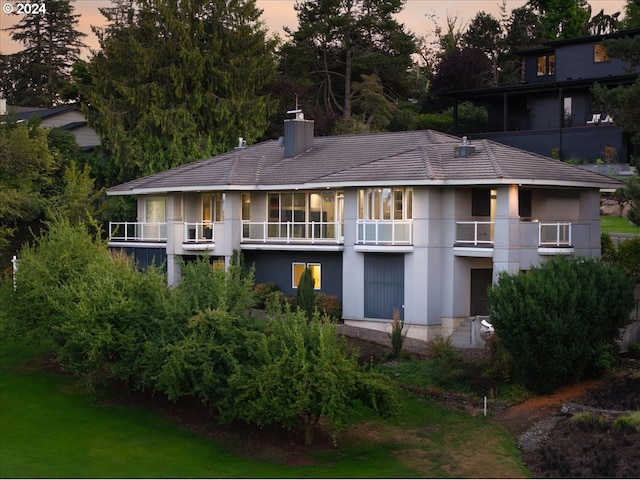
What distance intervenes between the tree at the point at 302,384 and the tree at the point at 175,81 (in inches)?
1136

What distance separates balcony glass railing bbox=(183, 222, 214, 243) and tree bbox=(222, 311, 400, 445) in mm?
15638

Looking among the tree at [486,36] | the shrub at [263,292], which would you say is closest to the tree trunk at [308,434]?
the shrub at [263,292]

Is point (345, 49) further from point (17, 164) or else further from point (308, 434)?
point (308, 434)

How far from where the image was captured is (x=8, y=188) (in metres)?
38.1

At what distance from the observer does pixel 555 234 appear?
32.8 metres

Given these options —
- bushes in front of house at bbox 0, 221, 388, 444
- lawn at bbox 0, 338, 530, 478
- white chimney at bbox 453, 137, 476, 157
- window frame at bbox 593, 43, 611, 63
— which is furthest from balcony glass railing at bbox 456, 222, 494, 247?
window frame at bbox 593, 43, 611, 63

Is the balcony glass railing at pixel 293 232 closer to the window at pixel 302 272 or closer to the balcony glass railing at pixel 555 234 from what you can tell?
the window at pixel 302 272

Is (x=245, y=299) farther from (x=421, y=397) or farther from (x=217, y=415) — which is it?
(x=421, y=397)

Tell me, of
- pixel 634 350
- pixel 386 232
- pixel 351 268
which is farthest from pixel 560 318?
pixel 351 268

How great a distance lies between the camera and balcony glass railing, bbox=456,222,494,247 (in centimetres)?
3291

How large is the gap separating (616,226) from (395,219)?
14783 millimetres

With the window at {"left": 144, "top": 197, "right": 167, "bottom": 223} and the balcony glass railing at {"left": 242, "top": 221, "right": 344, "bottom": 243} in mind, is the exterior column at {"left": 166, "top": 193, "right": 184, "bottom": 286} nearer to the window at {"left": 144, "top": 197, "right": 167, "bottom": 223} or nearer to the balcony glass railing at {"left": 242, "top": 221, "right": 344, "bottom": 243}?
the window at {"left": 144, "top": 197, "right": 167, "bottom": 223}

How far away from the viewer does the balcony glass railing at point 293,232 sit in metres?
36.1

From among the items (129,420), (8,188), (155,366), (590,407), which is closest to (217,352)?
(155,366)
